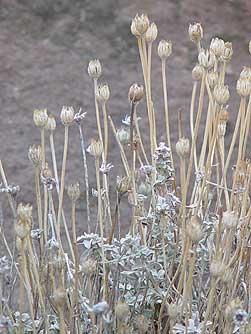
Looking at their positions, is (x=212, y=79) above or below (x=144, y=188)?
above

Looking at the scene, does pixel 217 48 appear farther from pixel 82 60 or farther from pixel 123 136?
pixel 82 60

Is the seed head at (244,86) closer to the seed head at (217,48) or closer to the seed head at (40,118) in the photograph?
the seed head at (217,48)

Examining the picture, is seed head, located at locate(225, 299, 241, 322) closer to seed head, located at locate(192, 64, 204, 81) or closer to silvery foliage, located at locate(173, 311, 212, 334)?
silvery foliage, located at locate(173, 311, 212, 334)

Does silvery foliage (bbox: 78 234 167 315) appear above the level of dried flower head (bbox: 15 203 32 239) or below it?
below

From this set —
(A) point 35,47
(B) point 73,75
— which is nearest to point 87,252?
(B) point 73,75

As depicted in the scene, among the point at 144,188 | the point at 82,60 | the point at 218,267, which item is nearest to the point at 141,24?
the point at 144,188

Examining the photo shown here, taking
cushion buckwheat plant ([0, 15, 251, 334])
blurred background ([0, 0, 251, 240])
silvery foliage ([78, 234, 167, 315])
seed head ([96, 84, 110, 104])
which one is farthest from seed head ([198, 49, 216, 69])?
blurred background ([0, 0, 251, 240])

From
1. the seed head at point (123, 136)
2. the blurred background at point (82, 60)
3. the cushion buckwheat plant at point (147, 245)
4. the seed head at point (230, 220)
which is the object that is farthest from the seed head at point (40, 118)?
the blurred background at point (82, 60)

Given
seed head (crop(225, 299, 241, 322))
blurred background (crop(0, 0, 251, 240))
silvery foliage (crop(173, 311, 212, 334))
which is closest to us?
seed head (crop(225, 299, 241, 322))

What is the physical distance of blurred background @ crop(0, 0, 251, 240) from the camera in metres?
2.30

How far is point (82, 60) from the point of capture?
2760mm

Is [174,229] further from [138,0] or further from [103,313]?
[138,0]

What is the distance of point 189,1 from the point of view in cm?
323

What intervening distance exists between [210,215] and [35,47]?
6.48ft
